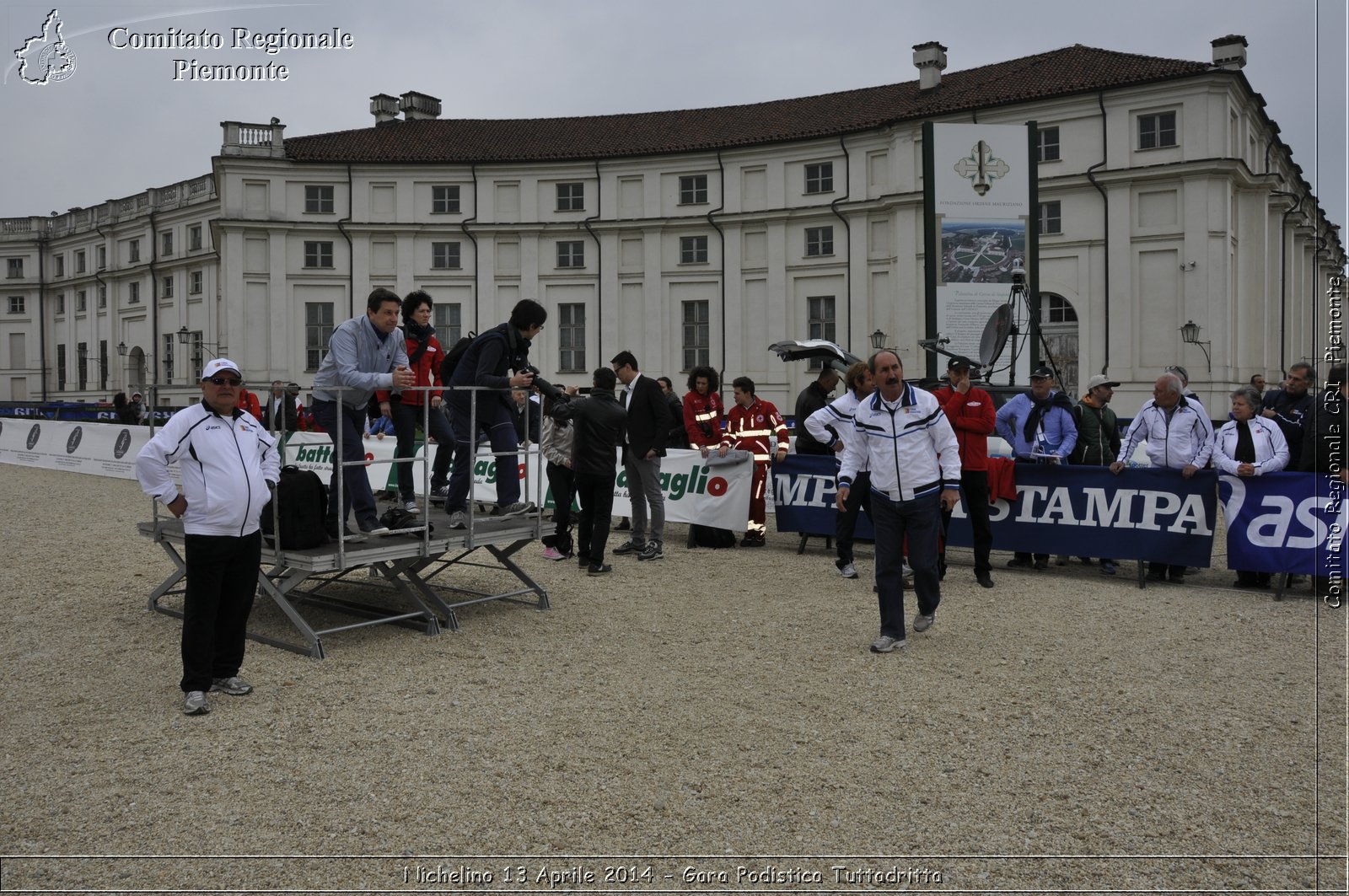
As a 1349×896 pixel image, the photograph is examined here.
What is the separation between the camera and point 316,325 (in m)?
55.5

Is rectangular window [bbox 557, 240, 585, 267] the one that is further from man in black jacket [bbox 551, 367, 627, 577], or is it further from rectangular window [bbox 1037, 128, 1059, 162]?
man in black jacket [bbox 551, 367, 627, 577]

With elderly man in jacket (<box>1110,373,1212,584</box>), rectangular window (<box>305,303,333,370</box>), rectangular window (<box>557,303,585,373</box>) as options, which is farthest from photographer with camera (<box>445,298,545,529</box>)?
rectangular window (<box>305,303,333,370</box>)

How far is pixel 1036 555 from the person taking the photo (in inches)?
446

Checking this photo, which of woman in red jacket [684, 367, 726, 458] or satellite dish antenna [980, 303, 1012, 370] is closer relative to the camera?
woman in red jacket [684, 367, 726, 458]

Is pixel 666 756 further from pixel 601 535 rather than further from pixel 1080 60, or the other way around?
pixel 1080 60

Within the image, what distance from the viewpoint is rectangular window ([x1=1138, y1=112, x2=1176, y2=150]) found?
40688 mm

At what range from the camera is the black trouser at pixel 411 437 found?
8.08 meters

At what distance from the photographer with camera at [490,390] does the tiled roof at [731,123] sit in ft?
130

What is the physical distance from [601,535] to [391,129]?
52653mm

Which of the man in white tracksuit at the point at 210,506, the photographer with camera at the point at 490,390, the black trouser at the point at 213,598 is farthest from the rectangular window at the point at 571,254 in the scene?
the black trouser at the point at 213,598

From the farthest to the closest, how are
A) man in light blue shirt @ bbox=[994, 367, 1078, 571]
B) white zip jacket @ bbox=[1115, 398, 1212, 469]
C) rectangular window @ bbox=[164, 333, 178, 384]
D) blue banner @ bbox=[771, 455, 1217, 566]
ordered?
rectangular window @ bbox=[164, 333, 178, 384], man in light blue shirt @ bbox=[994, 367, 1078, 571], white zip jacket @ bbox=[1115, 398, 1212, 469], blue banner @ bbox=[771, 455, 1217, 566]

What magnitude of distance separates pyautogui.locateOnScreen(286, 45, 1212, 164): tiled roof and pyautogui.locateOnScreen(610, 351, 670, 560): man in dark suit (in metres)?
36.5

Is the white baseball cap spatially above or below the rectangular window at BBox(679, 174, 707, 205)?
below

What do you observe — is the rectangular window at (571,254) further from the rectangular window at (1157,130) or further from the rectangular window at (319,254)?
the rectangular window at (1157,130)
